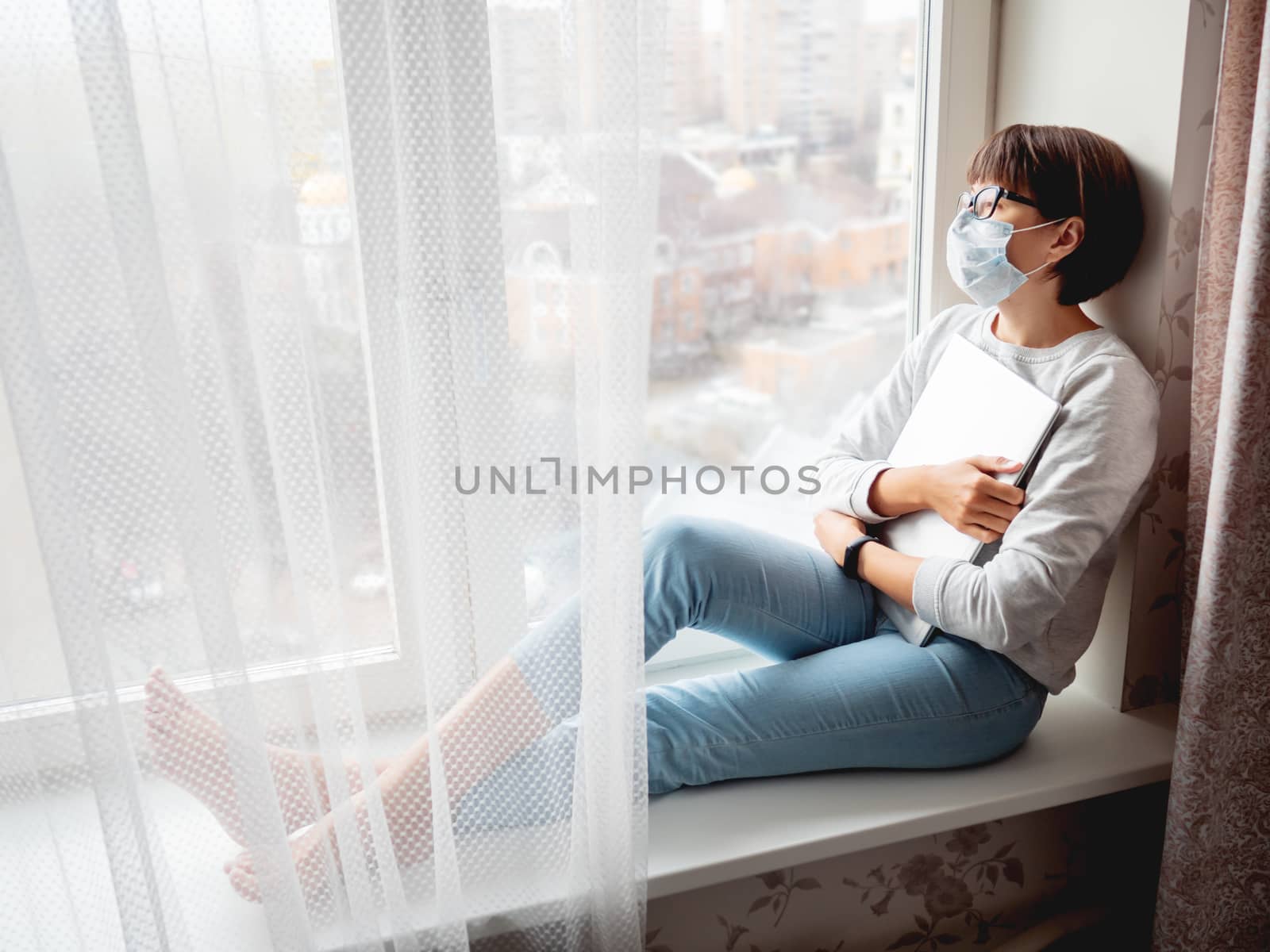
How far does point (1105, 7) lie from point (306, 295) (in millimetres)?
927

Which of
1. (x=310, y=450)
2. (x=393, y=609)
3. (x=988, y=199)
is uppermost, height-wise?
(x=988, y=199)

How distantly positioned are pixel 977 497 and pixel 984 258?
260 mm

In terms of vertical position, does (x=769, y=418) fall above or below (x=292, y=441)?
below

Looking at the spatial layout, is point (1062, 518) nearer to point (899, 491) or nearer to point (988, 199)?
point (899, 491)

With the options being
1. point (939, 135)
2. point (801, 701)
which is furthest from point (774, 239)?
point (801, 701)

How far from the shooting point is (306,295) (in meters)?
0.74

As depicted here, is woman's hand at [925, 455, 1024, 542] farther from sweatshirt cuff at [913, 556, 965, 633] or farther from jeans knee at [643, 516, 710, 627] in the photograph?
jeans knee at [643, 516, 710, 627]

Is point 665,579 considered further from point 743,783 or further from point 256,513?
point 256,513

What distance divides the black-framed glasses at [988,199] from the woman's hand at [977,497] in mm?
265

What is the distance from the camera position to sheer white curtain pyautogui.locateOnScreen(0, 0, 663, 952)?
27.1 inches

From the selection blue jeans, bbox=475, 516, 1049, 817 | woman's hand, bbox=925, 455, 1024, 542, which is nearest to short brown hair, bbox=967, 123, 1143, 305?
woman's hand, bbox=925, 455, 1024, 542

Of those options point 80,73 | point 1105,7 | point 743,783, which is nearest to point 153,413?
point 80,73

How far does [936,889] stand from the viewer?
1140 millimetres

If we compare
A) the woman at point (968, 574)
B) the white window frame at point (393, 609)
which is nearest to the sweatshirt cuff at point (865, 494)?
the woman at point (968, 574)
